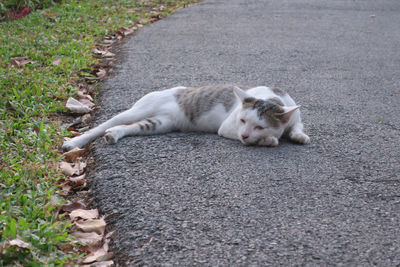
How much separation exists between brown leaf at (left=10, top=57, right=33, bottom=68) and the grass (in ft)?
0.22

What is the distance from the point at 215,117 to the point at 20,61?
281cm

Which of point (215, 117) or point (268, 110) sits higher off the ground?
point (268, 110)

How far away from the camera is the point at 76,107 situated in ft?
15.8

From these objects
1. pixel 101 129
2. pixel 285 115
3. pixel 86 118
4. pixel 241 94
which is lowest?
pixel 86 118

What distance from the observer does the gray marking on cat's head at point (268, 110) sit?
13.3 ft

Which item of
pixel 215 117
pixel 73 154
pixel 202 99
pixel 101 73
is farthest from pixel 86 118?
pixel 101 73

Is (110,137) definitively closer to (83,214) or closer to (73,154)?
(73,154)

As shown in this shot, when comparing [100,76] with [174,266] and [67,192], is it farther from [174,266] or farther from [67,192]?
[174,266]

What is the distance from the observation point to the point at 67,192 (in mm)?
3256

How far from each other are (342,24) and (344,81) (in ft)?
14.1

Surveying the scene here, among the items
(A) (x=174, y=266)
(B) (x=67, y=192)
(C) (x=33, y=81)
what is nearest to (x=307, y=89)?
(C) (x=33, y=81)

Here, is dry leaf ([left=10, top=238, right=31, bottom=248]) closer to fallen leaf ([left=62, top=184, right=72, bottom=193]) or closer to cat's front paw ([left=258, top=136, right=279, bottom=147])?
fallen leaf ([left=62, top=184, right=72, bottom=193])

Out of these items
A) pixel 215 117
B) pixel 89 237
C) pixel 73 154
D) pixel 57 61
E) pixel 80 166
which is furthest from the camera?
pixel 57 61

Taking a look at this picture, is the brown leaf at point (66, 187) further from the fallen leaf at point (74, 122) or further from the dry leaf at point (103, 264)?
the fallen leaf at point (74, 122)
